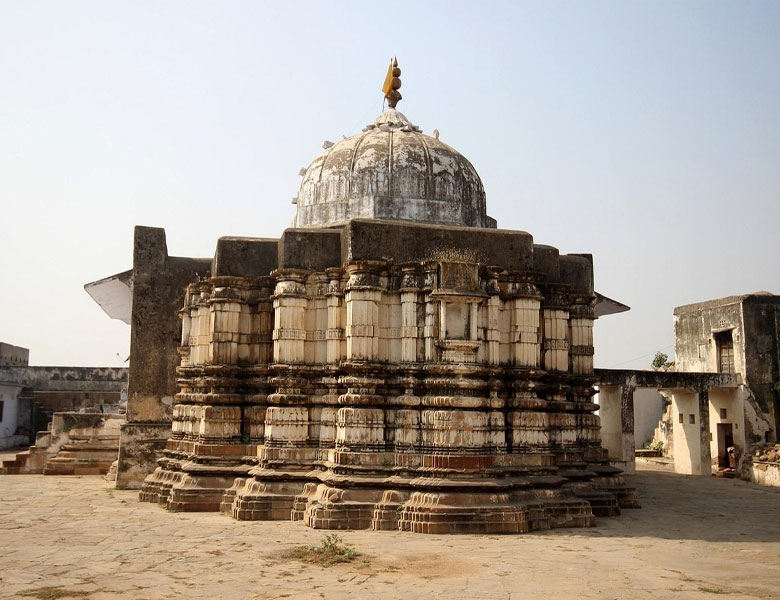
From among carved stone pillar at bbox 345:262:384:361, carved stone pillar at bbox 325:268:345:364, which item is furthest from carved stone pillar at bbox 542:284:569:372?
carved stone pillar at bbox 325:268:345:364

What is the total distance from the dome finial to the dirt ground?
9.20 meters

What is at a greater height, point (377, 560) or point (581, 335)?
point (581, 335)

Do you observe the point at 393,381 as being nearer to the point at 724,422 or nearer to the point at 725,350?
the point at 724,422

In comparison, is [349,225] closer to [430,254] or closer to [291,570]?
[430,254]

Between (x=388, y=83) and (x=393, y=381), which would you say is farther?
(x=388, y=83)

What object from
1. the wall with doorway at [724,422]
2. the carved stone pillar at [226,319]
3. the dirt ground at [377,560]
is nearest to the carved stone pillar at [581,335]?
the dirt ground at [377,560]

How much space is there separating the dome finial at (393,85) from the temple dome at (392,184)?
1.23m

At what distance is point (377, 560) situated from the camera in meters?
9.50

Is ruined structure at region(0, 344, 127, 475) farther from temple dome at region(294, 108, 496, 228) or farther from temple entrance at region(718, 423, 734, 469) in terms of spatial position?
temple entrance at region(718, 423, 734, 469)

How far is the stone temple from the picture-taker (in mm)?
12188

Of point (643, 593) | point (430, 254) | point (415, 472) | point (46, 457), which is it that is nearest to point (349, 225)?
point (430, 254)

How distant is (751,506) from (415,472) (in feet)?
25.8

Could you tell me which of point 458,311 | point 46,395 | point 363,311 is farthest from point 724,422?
point 46,395

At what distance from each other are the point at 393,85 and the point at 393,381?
7551 millimetres
